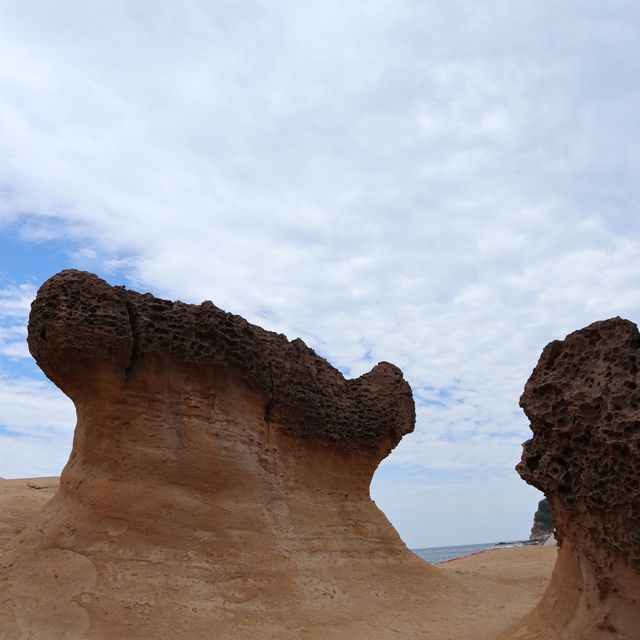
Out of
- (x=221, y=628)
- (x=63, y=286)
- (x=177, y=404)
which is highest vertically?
(x=63, y=286)

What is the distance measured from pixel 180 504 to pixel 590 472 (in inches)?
142

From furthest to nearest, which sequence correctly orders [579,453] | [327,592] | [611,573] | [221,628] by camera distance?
[327,592]
[221,628]
[579,453]
[611,573]

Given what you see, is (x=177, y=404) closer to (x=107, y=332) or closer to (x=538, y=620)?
(x=107, y=332)

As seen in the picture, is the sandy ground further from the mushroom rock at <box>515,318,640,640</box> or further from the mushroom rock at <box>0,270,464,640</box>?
the mushroom rock at <box>515,318,640,640</box>

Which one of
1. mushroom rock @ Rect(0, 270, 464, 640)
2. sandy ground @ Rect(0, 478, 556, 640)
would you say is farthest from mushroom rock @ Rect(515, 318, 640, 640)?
mushroom rock @ Rect(0, 270, 464, 640)

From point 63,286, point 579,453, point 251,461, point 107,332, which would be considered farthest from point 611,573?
point 63,286

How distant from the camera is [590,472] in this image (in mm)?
3975

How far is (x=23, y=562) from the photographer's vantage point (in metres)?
5.57

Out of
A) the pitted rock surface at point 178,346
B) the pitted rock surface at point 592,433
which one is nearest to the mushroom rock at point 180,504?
the pitted rock surface at point 178,346

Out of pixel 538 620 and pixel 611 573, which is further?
pixel 538 620

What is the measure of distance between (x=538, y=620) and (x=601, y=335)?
1.98m

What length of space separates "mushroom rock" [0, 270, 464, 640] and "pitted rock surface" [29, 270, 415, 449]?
0.05 feet

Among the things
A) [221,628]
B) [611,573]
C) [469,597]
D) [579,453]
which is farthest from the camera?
[469,597]

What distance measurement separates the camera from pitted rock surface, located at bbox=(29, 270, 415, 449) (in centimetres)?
584
